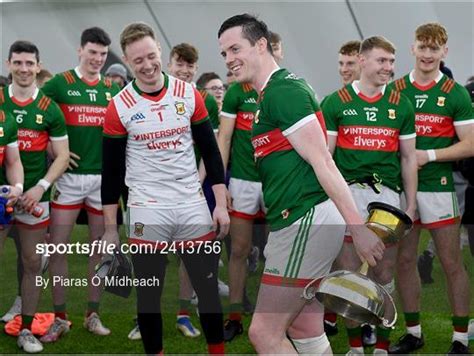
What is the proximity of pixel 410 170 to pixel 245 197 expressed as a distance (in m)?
1.24

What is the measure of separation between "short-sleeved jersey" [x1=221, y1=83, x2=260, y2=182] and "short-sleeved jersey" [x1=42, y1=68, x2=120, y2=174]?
2.86 feet

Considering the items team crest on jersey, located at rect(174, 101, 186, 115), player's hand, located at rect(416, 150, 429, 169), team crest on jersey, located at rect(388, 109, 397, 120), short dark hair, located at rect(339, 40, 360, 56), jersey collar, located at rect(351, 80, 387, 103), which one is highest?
team crest on jersey, located at rect(174, 101, 186, 115)

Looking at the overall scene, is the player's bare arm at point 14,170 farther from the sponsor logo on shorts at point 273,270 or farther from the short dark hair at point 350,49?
the short dark hair at point 350,49

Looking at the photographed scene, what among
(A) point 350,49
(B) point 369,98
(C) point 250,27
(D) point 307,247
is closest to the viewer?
(D) point 307,247

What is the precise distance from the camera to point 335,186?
2.98 meters

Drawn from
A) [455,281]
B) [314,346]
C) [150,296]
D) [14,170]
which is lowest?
[455,281]

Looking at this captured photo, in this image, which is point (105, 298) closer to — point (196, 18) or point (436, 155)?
point (436, 155)

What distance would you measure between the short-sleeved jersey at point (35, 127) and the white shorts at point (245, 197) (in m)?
1.22

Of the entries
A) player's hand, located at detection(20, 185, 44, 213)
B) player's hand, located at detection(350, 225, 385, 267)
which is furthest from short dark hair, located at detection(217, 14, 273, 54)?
player's hand, located at detection(20, 185, 44, 213)

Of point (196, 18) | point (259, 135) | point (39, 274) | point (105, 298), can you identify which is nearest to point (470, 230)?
point (105, 298)

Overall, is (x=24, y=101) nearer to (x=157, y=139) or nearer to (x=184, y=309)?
(x=157, y=139)

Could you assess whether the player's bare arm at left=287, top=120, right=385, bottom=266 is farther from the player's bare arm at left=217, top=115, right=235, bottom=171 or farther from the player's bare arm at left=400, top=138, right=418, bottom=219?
the player's bare arm at left=217, top=115, right=235, bottom=171

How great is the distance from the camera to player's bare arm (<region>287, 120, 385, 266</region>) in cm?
296

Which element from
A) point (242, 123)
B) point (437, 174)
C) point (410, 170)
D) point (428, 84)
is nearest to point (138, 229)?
point (242, 123)
